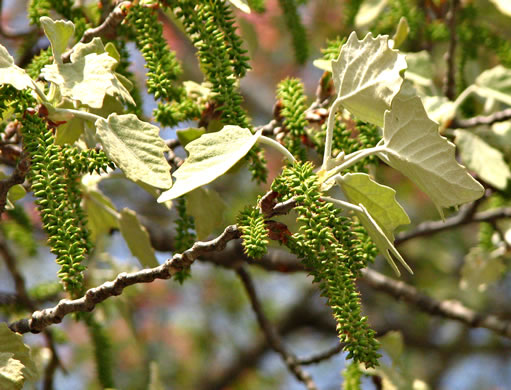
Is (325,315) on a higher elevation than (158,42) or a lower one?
lower

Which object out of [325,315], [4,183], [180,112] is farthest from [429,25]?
[325,315]

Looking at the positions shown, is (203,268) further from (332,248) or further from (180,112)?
(332,248)

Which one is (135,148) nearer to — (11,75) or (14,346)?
(11,75)

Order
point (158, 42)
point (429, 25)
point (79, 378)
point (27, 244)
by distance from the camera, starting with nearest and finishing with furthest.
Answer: point (158, 42), point (27, 244), point (429, 25), point (79, 378)

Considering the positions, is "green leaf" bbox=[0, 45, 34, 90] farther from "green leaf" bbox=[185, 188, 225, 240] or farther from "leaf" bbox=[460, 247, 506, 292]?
"leaf" bbox=[460, 247, 506, 292]

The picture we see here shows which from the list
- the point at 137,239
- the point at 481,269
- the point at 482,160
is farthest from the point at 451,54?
the point at 137,239

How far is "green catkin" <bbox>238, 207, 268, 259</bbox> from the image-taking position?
3.01 ft

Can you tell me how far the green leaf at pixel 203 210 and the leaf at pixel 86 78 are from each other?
1.07 ft

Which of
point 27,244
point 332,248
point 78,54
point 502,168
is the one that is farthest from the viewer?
point 27,244

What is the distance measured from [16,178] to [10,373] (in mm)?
306

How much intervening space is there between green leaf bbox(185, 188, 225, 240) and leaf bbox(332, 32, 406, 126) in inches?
16.2

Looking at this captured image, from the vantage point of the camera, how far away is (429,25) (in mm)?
2115

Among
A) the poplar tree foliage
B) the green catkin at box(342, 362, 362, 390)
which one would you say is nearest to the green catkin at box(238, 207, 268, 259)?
the poplar tree foliage

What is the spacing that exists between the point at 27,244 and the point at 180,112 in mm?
942
